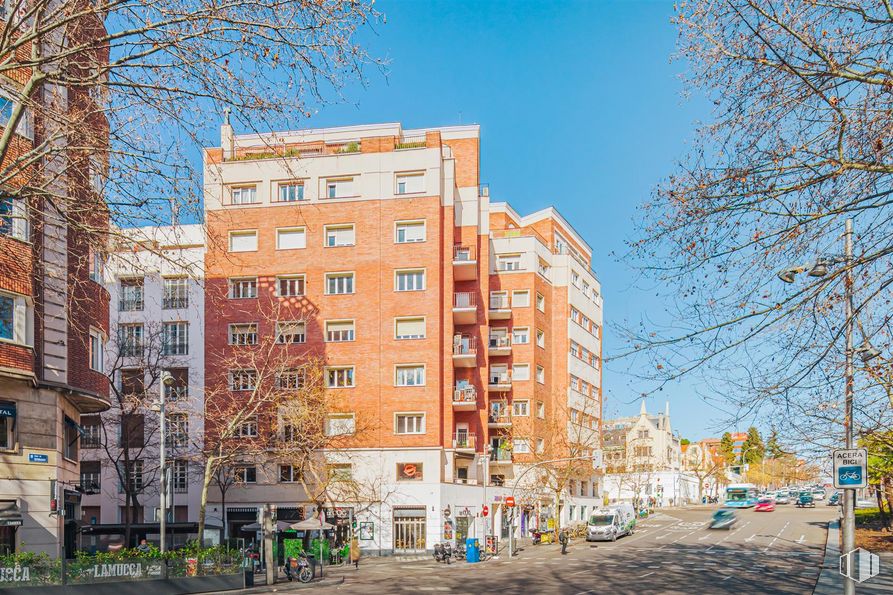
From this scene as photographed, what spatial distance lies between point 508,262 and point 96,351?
129ft

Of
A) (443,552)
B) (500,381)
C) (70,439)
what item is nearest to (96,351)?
(70,439)

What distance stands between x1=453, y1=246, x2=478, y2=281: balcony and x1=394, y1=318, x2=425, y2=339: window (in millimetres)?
4966

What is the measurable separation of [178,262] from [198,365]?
4212 cm

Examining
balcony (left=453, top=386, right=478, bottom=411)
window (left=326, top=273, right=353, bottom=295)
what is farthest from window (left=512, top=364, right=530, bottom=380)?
window (left=326, top=273, right=353, bottom=295)

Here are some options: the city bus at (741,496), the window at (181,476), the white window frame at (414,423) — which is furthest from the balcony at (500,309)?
the city bus at (741,496)

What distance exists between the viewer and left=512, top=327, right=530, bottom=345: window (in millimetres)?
62156

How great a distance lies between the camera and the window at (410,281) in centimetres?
4919

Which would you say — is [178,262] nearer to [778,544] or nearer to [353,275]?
[353,275]

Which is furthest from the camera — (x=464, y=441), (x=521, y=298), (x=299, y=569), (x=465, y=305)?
(x=521, y=298)

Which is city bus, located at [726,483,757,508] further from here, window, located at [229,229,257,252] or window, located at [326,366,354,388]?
window, located at [229,229,257,252]

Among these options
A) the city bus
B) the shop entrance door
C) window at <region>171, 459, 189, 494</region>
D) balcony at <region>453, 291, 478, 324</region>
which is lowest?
the city bus

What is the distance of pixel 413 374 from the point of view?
48688mm

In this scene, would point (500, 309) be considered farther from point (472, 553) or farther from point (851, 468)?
point (851, 468)

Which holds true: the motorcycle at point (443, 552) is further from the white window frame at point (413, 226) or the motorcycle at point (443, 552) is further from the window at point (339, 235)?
the window at point (339, 235)
